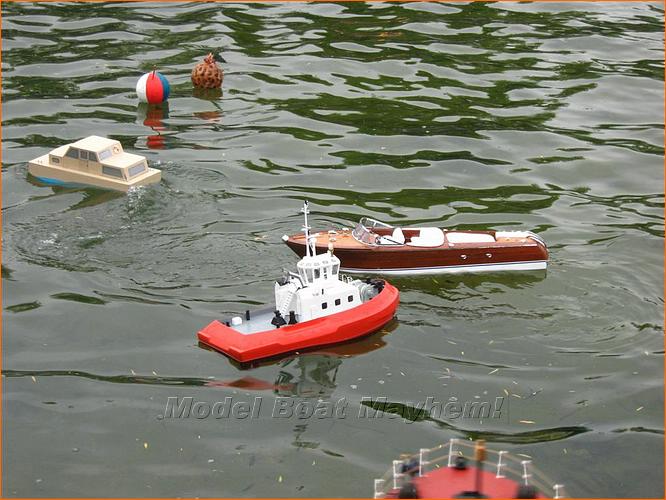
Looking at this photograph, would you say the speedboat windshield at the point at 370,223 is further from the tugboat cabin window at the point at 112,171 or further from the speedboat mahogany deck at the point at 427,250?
the tugboat cabin window at the point at 112,171

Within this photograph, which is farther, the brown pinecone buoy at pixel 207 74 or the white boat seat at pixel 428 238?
the brown pinecone buoy at pixel 207 74

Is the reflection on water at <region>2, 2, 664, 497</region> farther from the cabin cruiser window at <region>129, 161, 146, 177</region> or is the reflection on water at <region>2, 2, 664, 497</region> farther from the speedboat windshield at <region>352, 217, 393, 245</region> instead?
the speedboat windshield at <region>352, 217, 393, 245</region>

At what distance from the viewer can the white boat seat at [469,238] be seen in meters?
33.6

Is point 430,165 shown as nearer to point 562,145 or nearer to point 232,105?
point 562,145

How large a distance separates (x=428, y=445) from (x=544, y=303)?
8.59m

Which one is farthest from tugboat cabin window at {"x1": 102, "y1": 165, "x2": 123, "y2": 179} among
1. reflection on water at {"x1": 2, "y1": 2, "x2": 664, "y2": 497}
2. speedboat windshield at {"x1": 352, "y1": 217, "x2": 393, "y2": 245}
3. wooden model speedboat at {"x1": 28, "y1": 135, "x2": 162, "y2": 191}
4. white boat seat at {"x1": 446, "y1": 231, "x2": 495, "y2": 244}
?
white boat seat at {"x1": 446, "y1": 231, "x2": 495, "y2": 244}

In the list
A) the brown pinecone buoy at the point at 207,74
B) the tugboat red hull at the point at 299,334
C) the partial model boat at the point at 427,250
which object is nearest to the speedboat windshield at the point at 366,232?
the partial model boat at the point at 427,250

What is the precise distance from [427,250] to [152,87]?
64.1ft

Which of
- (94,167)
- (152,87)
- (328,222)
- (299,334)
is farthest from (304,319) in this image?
(152,87)

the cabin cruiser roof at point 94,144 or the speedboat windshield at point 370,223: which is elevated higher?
the cabin cruiser roof at point 94,144

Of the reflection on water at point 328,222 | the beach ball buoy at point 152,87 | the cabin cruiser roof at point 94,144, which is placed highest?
the beach ball buoy at point 152,87

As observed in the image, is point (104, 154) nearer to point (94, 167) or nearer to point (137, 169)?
point (94, 167)

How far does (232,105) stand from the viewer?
48.5 metres

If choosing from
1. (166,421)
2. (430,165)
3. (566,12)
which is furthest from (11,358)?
(566,12)
